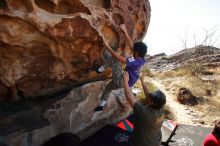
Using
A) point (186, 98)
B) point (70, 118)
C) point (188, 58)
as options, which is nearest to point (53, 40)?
point (70, 118)

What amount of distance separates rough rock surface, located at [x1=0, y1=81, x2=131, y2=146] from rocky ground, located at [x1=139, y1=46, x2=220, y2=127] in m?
3.43

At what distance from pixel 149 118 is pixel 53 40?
201cm

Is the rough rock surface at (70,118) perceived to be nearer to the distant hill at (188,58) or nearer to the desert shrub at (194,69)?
the desert shrub at (194,69)

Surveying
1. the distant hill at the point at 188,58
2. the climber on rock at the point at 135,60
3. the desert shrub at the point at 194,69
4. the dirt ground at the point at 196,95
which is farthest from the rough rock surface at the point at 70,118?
the distant hill at the point at 188,58

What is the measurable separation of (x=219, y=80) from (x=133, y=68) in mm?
7921

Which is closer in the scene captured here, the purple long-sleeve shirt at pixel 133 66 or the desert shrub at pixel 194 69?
the purple long-sleeve shirt at pixel 133 66

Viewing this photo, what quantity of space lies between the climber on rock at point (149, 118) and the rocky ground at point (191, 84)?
15.7 ft

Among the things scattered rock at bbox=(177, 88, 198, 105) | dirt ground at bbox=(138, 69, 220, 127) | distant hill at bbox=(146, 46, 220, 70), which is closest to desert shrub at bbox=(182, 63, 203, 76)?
dirt ground at bbox=(138, 69, 220, 127)

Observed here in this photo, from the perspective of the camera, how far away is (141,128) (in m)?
3.39

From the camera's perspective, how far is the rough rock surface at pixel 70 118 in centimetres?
391

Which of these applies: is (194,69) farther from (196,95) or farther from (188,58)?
(196,95)

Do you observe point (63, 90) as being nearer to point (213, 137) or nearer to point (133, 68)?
point (133, 68)

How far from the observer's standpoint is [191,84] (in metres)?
11.0

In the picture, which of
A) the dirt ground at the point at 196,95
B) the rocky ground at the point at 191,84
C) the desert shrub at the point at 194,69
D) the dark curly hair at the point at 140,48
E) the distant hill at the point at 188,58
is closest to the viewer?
the dark curly hair at the point at 140,48
